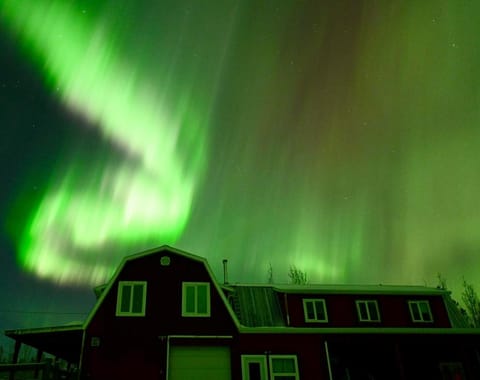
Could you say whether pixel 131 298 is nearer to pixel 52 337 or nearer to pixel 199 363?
pixel 52 337

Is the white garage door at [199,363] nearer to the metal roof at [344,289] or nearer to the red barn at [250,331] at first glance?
the red barn at [250,331]

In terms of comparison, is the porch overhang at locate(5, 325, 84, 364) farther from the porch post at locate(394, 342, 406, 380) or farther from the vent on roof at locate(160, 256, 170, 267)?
the porch post at locate(394, 342, 406, 380)

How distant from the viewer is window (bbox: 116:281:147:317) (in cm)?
2134

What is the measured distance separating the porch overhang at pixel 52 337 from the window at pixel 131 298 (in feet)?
7.66

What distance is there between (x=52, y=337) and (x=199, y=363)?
326 inches

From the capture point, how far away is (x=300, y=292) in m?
25.4

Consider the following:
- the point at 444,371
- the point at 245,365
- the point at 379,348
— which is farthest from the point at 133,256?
the point at 444,371

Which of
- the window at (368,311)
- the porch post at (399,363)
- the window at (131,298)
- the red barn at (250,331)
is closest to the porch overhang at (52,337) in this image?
the red barn at (250,331)

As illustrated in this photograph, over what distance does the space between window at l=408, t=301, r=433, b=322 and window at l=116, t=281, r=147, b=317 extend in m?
18.0

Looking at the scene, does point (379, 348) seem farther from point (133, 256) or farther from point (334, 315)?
point (133, 256)

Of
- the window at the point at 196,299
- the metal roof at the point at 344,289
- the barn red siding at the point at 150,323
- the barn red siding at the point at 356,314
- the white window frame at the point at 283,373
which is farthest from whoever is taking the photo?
the metal roof at the point at 344,289

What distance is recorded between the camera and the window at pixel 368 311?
25.3 m

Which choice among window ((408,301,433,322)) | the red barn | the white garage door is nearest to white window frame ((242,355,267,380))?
the red barn

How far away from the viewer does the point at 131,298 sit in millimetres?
21766
